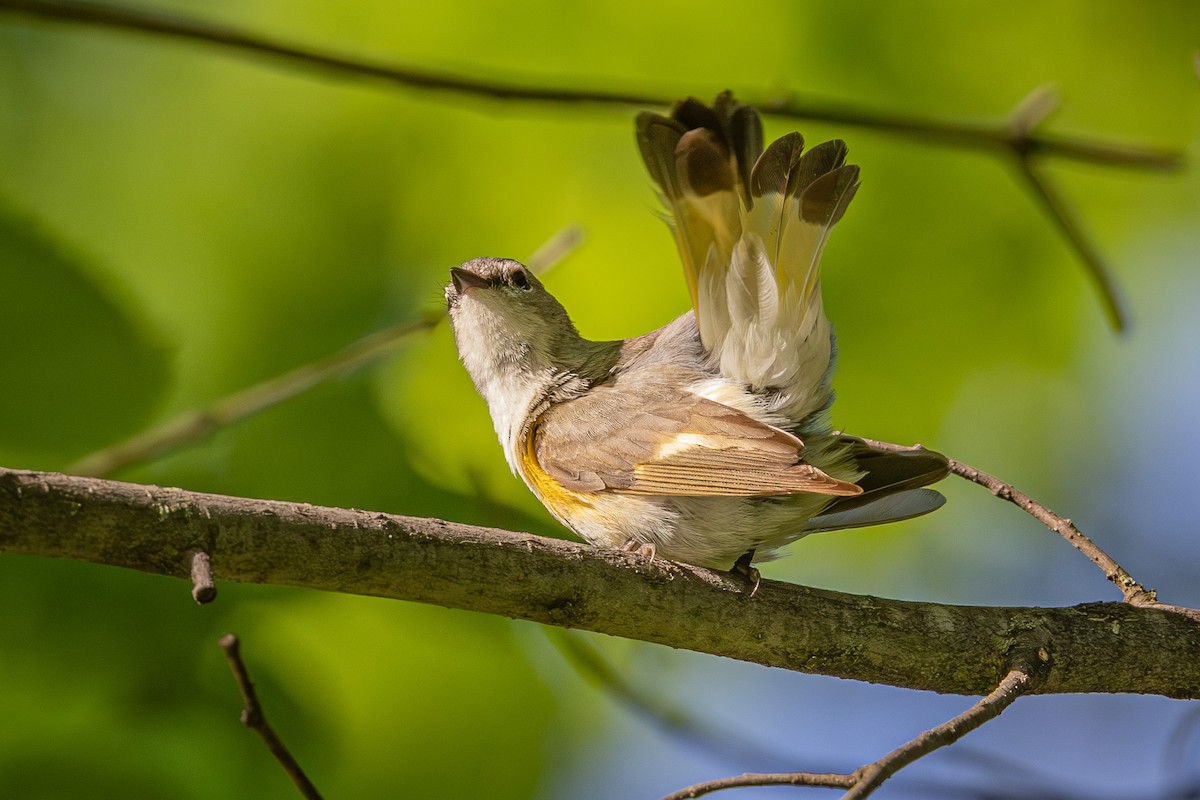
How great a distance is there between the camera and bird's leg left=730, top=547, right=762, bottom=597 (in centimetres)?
258

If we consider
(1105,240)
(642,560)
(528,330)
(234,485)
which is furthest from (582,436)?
(1105,240)

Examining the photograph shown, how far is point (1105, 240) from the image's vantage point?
3680 millimetres

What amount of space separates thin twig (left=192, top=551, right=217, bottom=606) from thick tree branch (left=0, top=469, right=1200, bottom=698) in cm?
9

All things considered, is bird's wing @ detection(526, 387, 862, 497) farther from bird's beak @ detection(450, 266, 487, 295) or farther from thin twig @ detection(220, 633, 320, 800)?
thin twig @ detection(220, 633, 320, 800)

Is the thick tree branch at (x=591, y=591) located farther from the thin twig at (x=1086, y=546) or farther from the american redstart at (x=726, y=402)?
the american redstart at (x=726, y=402)

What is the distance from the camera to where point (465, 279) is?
11.0 feet

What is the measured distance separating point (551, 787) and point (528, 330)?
4.62 feet

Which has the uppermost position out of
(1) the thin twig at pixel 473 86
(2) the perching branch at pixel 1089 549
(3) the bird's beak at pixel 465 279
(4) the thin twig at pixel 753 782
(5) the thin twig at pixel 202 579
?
(1) the thin twig at pixel 473 86

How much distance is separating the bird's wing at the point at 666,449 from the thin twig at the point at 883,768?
63 centimetres

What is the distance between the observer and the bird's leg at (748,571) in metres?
2.58

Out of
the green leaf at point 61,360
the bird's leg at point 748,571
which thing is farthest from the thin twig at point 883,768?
the green leaf at point 61,360

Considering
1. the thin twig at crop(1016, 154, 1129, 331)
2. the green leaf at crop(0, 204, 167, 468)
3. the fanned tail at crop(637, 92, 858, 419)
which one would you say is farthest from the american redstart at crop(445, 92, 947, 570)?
the green leaf at crop(0, 204, 167, 468)

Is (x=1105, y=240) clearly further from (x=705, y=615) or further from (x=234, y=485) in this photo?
(x=234, y=485)

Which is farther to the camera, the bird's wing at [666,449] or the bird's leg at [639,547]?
the bird's leg at [639,547]
